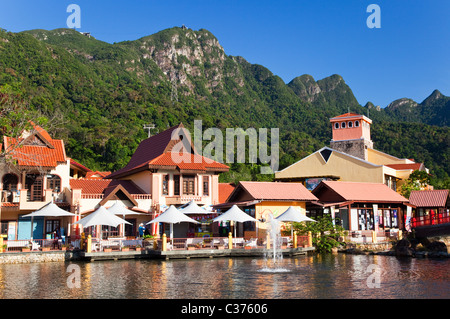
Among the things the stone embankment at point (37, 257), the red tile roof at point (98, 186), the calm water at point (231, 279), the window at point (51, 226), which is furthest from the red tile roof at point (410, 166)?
the stone embankment at point (37, 257)

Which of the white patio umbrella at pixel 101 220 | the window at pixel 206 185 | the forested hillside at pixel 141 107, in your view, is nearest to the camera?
the white patio umbrella at pixel 101 220

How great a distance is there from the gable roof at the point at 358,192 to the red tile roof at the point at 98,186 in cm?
1422

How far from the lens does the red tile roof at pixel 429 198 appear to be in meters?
40.8

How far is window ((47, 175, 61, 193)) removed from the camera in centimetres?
3478

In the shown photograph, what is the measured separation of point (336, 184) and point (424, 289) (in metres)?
21.9

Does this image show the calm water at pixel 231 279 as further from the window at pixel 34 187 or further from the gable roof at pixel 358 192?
the gable roof at pixel 358 192

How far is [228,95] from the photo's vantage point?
16812cm

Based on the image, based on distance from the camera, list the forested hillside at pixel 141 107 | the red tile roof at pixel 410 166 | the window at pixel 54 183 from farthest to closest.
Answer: the forested hillside at pixel 141 107 → the red tile roof at pixel 410 166 → the window at pixel 54 183

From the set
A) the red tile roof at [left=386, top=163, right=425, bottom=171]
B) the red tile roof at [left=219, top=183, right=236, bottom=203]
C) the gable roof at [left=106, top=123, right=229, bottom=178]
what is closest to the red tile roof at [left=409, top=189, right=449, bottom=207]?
the red tile roof at [left=386, top=163, right=425, bottom=171]

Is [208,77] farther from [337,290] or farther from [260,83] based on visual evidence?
[337,290]

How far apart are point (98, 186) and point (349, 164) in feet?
81.5

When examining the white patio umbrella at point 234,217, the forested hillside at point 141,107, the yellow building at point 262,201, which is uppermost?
the forested hillside at point 141,107

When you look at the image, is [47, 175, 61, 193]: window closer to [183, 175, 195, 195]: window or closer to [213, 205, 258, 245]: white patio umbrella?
[183, 175, 195, 195]: window

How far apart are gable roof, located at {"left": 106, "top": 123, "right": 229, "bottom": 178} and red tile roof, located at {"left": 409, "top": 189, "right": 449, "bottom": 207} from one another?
1660 centimetres
